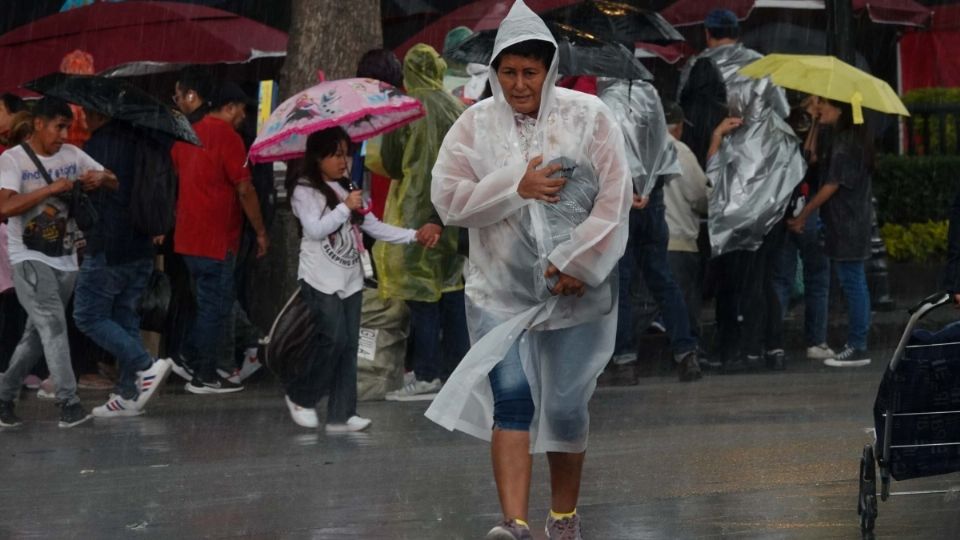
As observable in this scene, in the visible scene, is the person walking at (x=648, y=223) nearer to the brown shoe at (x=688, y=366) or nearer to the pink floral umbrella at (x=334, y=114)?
the brown shoe at (x=688, y=366)

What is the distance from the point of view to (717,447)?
9.12m

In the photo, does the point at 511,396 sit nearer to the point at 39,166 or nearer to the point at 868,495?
the point at 868,495

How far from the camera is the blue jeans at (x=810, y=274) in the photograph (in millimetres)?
12797

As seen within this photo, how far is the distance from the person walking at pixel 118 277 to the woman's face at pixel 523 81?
181 inches

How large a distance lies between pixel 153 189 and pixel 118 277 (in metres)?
0.53

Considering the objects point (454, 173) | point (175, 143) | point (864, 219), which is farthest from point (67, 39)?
point (454, 173)

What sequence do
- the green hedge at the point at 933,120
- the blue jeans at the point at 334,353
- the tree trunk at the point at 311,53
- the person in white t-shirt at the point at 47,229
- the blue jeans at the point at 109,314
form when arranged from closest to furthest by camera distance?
the blue jeans at the point at 334,353 < the person in white t-shirt at the point at 47,229 < the blue jeans at the point at 109,314 < the tree trunk at the point at 311,53 < the green hedge at the point at 933,120

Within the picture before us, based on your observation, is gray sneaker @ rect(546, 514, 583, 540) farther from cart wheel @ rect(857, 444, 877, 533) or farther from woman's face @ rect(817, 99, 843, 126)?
woman's face @ rect(817, 99, 843, 126)

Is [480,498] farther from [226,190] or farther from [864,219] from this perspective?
[864,219]

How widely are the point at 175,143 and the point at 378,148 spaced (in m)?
1.61

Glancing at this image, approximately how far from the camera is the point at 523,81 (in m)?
6.47

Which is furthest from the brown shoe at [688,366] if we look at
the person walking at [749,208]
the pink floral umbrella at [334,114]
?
the pink floral umbrella at [334,114]

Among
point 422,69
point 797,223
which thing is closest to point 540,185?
point 422,69

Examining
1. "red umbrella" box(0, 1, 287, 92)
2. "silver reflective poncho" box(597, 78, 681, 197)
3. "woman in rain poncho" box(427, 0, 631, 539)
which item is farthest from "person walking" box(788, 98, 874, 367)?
"woman in rain poncho" box(427, 0, 631, 539)
